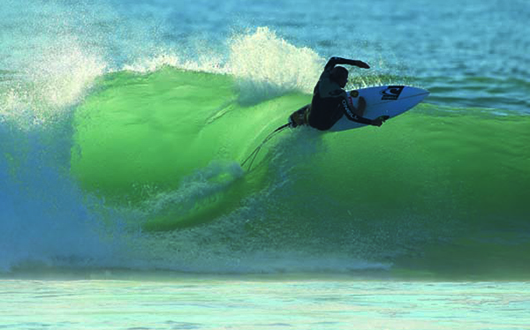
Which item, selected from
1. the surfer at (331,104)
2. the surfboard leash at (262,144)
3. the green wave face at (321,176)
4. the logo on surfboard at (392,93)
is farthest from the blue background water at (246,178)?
the logo on surfboard at (392,93)

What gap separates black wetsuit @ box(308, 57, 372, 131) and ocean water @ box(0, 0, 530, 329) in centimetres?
29

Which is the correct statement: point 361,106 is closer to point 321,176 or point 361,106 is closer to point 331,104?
point 331,104

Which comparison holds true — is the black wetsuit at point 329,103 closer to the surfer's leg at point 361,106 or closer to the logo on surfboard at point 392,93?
the surfer's leg at point 361,106

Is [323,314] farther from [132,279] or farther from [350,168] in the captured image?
[350,168]

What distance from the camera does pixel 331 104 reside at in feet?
30.8

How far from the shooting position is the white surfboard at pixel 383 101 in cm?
980

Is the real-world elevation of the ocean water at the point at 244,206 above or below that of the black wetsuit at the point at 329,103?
below

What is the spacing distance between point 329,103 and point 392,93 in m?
0.96

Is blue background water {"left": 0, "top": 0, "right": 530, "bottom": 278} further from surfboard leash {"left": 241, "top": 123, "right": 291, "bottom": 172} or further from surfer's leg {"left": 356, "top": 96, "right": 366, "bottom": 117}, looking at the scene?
surfer's leg {"left": 356, "top": 96, "right": 366, "bottom": 117}

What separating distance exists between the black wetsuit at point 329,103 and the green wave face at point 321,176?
0.28 meters

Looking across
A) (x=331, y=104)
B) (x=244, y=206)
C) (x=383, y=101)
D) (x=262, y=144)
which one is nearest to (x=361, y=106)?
(x=383, y=101)

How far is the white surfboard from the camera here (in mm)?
9805

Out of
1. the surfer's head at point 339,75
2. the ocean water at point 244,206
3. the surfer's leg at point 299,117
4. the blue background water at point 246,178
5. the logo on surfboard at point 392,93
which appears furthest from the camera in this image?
the logo on surfboard at point 392,93

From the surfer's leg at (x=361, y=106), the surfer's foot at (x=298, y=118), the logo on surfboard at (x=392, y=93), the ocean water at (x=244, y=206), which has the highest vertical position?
the logo on surfboard at (x=392, y=93)
